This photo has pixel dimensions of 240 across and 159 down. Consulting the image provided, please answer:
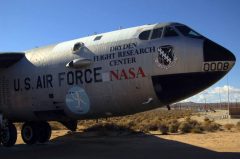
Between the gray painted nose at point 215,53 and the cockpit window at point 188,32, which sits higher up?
the cockpit window at point 188,32

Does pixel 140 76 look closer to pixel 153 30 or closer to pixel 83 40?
pixel 153 30

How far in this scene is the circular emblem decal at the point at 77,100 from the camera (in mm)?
15078

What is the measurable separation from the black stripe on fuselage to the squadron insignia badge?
0.40 m

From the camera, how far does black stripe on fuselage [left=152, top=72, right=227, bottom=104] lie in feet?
42.4

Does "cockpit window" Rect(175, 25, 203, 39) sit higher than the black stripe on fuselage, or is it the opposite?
"cockpit window" Rect(175, 25, 203, 39)

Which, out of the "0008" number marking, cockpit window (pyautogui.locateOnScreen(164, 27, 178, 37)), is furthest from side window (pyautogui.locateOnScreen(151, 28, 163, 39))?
the "0008" number marking

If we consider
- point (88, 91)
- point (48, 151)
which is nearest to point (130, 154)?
point (88, 91)

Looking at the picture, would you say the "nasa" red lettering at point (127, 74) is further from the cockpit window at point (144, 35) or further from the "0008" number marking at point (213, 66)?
the "0008" number marking at point (213, 66)

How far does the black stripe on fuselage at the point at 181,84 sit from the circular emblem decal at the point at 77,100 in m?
3.15

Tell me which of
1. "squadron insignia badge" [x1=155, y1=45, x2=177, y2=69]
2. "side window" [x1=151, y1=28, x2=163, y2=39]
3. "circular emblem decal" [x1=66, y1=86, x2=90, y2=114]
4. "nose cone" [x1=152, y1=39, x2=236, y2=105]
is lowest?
"circular emblem decal" [x1=66, y1=86, x2=90, y2=114]

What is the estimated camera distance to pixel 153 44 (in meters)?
13.7

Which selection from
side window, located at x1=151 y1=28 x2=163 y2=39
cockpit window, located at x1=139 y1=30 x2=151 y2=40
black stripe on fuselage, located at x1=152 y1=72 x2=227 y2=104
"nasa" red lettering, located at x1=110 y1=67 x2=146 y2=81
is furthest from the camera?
cockpit window, located at x1=139 y1=30 x2=151 y2=40

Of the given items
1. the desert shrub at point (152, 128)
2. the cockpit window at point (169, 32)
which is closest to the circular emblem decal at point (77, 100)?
the cockpit window at point (169, 32)

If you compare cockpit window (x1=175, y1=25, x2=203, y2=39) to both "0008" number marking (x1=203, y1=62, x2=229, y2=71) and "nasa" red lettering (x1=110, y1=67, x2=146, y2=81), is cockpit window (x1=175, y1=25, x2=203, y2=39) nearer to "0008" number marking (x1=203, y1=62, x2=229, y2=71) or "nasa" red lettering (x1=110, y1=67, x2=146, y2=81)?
"0008" number marking (x1=203, y1=62, x2=229, y2=71)
